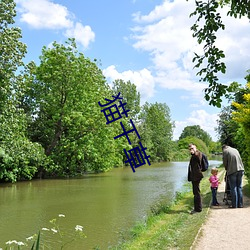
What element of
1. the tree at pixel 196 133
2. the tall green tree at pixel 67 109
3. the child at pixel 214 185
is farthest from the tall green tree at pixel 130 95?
the tree at pixel 196 133

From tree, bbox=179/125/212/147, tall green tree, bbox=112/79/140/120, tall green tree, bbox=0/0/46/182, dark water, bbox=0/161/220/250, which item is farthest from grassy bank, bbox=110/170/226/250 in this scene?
tree, bbox=179/125/212/147

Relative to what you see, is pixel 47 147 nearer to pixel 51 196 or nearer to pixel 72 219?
pixel 51 196

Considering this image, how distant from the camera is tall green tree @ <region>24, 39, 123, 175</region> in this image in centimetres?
2738

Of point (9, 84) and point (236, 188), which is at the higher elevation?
point (9, 84)

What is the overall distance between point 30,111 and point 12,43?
10.2m

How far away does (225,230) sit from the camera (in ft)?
24.4

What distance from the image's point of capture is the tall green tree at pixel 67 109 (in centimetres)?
2738

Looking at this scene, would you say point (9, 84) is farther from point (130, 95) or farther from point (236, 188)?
point (130, 95)

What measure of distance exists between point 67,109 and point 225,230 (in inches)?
835

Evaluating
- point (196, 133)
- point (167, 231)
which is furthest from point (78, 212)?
point (196, 133)

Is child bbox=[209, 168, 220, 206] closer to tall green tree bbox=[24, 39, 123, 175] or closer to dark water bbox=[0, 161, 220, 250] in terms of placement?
dark water bbox=[0, 161, 220, 250]

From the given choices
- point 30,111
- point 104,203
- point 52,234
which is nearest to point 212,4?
point 52,234

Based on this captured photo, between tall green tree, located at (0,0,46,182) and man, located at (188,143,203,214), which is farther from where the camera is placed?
tall green tree, located at (0,0,46,182)

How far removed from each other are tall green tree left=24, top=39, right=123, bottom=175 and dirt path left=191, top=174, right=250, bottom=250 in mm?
18669
